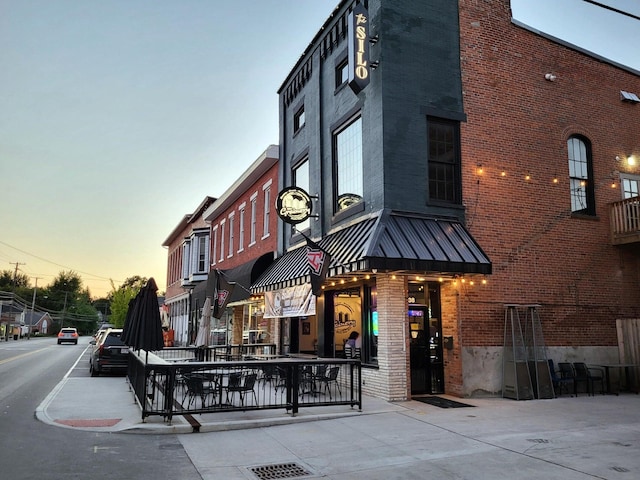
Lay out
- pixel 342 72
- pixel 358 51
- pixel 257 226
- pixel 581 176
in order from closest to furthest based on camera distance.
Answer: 1. pixel 358 51
2. pixel 581 176
3. pixel 342 72
4. pixel 257 226

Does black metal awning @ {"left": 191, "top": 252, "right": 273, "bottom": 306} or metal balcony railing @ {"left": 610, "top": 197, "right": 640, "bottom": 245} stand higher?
metal balcony railing @ {"left": 610, "top": 197, "right": 640, "bottom": 245}

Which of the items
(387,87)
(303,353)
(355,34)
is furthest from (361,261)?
(303,353)

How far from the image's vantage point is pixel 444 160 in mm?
13258

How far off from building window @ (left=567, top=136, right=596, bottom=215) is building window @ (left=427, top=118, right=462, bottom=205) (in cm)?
405

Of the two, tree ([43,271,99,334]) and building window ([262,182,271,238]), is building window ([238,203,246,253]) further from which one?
tree ([43,271,99,334])

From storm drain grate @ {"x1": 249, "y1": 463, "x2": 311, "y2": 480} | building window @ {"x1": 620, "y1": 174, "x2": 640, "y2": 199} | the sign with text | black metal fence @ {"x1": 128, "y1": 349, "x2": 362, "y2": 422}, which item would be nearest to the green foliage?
the sign with text

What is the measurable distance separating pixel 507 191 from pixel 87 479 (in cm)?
1143

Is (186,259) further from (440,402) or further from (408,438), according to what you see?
(408,438)

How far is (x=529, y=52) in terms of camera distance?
48.7 feet

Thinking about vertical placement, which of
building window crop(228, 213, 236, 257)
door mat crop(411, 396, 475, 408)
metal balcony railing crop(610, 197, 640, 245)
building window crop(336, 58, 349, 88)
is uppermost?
building window crop(336, 58, 349, 88)

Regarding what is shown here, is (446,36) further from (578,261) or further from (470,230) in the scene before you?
(578,261)

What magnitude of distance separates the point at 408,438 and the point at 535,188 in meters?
8.53

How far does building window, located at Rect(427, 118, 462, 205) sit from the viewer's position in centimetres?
1316

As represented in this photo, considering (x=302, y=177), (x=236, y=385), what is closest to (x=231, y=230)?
(x=302, y=177)
